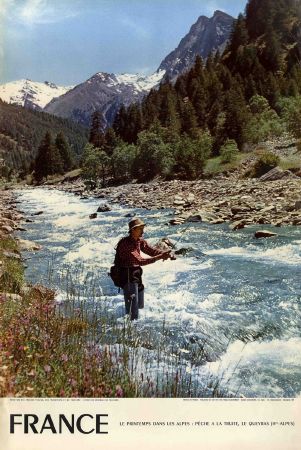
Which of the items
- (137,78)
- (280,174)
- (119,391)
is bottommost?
(119,391)

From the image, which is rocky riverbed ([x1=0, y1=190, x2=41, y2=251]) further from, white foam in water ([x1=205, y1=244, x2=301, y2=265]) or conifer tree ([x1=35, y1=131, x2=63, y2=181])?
conifer tree ([x1=35, y1=131, x2=63, y2=181])

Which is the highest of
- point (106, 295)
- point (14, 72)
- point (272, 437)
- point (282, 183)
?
point (14, 72)

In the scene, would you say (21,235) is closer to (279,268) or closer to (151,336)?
(151,336)

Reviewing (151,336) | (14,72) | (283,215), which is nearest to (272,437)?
(151,336)

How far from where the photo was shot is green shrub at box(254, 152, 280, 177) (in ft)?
18.7

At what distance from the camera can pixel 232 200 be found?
4852 millimetres

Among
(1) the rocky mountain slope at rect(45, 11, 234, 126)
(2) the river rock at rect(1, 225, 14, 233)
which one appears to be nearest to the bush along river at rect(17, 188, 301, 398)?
(2) the river rock at rect(1, 225, 14, 233)

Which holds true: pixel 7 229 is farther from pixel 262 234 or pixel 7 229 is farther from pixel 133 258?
A: pixel 262 234

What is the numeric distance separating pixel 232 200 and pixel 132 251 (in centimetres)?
258

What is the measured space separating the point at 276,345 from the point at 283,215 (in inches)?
71.9

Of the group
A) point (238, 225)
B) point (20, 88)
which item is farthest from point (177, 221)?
point (20, 88)

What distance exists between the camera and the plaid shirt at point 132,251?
2.49 meters

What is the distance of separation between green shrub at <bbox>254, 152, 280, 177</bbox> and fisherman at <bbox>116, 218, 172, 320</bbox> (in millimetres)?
3456

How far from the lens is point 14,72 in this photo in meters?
2.76
